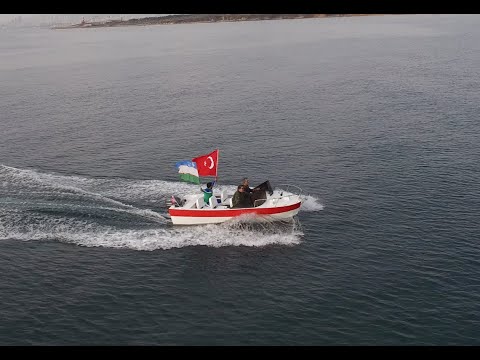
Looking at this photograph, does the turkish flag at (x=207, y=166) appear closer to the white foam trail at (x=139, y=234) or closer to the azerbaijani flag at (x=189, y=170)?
the azerbaijani flag at (x=189, y=170)

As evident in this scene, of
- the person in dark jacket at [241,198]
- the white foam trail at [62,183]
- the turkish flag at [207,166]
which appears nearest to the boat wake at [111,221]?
the white foam trail at [62,183]

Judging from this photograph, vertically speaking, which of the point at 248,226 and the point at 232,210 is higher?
the point at 232,210

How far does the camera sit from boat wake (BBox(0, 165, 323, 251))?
4856cm

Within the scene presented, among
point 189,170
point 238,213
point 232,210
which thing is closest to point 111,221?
point 189,170

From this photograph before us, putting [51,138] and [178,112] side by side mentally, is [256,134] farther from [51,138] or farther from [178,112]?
[51,138]

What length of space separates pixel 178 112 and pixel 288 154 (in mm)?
35767

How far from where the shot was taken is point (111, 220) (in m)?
51.7

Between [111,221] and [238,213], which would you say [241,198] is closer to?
[238,213]

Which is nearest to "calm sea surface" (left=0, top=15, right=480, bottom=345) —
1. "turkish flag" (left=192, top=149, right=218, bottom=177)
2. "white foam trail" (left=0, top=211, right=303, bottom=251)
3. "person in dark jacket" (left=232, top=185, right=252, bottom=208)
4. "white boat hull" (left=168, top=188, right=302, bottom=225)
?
"white foam trail" (left=0, top=211, right=303, bottom=251)

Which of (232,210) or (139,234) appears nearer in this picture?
(139,234)

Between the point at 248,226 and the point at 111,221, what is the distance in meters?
13.9

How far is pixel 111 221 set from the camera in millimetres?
51562

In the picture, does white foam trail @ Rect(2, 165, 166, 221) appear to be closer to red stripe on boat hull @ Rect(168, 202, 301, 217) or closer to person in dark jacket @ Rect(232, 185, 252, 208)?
red stripe on boat hull @ Rect(168, 202, 301, 217)

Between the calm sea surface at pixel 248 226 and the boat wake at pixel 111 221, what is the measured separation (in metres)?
0.21
